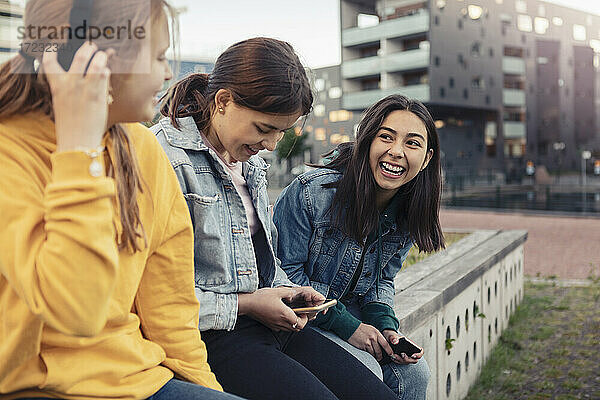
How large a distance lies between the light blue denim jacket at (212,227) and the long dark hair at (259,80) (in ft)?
0.34

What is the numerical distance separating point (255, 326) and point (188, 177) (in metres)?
0.49

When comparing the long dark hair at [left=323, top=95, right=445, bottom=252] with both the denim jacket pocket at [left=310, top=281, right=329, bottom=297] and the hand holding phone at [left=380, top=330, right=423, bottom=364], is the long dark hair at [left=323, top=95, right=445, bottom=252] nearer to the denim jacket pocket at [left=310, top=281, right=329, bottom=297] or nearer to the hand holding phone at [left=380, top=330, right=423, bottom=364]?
the denim jacket pocket at [left=310, top=281, right=329, bottom=297]

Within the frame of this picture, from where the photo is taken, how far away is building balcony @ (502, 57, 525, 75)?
42469mm

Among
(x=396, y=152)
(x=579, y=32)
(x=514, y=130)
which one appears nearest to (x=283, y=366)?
(x=396, y=152)

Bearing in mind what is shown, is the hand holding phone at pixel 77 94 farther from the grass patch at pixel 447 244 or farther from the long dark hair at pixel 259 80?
the grass patch at pixel 447 244

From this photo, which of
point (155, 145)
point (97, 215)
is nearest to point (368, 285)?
point (155, 145)

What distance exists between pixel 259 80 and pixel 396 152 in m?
0.86

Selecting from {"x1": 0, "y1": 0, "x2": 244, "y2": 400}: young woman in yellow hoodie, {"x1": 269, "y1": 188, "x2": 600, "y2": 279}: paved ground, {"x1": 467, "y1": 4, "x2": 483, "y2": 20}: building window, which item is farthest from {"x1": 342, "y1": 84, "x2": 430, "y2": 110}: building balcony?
{"x1": 0, "y1": 0, "x2": 244, "y2": 400}: young woman in yellow hoodie

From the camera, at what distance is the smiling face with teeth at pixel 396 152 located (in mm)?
2602

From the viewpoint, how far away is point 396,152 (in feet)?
8.46

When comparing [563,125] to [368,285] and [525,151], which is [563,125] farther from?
[368,285]

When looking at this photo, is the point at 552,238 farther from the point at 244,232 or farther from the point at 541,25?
the point at 541,25

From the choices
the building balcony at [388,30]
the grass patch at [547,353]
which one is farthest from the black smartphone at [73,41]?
A: the building balcony at [388,30]

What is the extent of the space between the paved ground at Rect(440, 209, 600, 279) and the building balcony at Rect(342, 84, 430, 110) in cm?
2001
